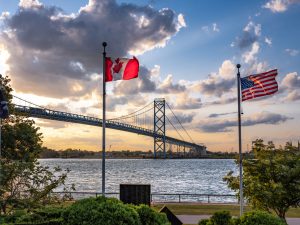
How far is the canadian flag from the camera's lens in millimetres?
18375

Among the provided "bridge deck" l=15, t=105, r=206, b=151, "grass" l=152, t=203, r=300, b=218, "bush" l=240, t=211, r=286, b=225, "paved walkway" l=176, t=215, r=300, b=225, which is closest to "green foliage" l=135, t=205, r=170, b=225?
"bush" l=240, t=211, r=286, b=225

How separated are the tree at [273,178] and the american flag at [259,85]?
3.99 m

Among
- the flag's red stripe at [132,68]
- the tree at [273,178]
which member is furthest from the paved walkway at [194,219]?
the flag's red stripe at [132,68]

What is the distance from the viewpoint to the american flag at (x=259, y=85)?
1989 centimetres

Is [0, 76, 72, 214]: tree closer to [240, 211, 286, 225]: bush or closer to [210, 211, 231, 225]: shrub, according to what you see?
[210, 211, 231, 225]: shrub

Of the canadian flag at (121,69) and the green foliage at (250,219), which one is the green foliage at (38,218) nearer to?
the green foliage at (250,219)

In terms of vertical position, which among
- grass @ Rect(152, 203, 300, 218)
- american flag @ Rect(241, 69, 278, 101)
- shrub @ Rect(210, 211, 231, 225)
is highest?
american flag @ Rect(241, 69, 278, 101)

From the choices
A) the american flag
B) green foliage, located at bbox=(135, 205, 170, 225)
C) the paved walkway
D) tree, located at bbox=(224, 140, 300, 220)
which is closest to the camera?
green foliage, located at bbox=(135, 205, 170, 225)

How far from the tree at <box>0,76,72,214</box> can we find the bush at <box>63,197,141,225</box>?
19.7 feet

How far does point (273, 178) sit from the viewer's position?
2278 cm

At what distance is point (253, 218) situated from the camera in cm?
1541

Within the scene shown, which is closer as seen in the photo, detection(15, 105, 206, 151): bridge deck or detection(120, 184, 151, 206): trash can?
detection(120, 184, 151, 206): trash can

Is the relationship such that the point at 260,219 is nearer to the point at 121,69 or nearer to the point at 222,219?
the point at 222,219

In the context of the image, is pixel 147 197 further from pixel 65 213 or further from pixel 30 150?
pixel 30 150
